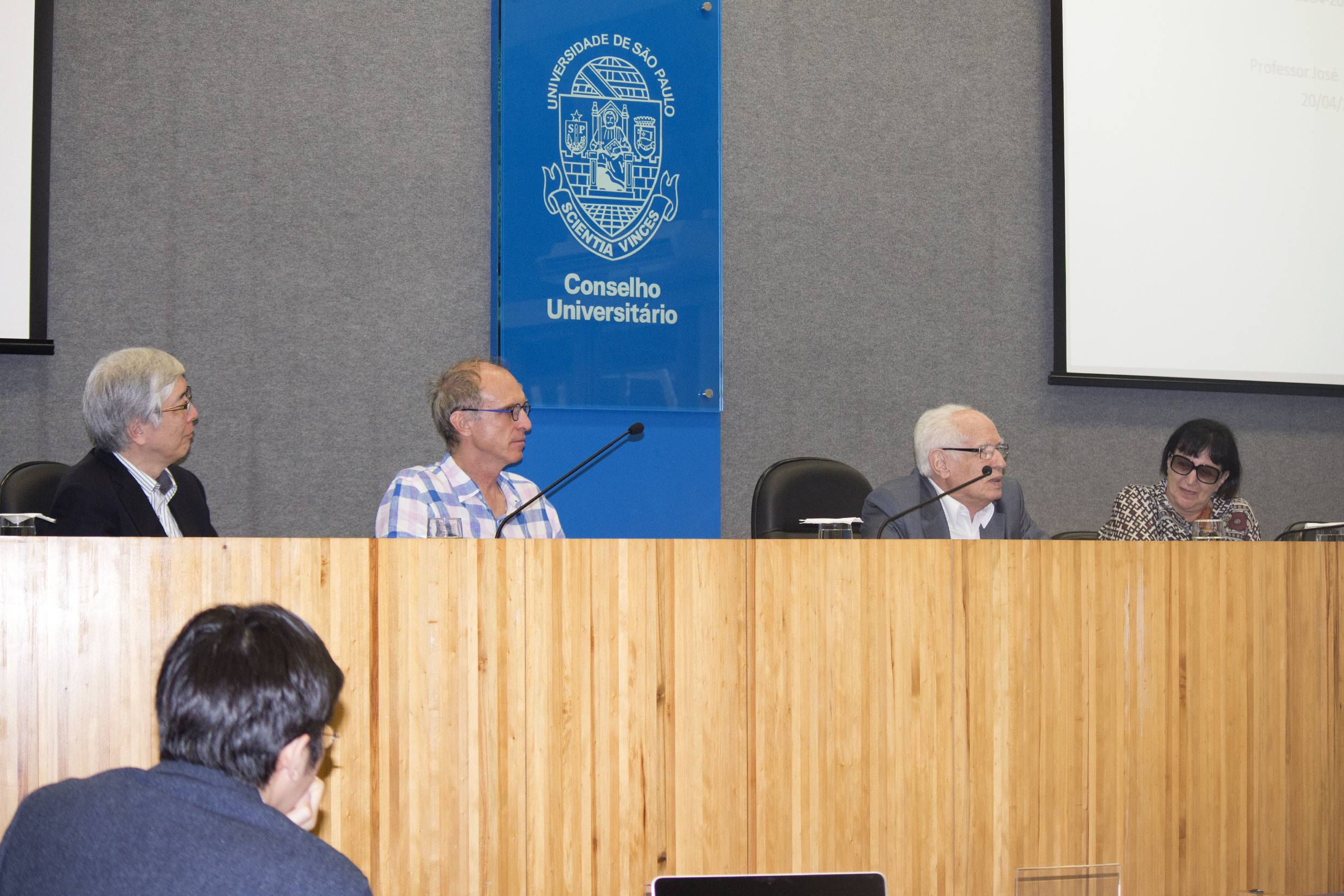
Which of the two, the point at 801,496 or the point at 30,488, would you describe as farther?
the point at 801,496

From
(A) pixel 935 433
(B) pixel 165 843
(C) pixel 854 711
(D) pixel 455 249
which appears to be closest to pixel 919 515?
(A) pixel 935 433

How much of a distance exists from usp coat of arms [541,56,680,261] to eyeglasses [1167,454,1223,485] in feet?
5.57

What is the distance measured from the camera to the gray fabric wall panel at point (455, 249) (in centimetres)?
315

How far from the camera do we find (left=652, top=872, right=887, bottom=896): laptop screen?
1.68m

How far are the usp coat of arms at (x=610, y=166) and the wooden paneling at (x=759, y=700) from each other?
5.87 ft

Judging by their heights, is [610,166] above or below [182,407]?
above

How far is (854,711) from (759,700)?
0.18 m

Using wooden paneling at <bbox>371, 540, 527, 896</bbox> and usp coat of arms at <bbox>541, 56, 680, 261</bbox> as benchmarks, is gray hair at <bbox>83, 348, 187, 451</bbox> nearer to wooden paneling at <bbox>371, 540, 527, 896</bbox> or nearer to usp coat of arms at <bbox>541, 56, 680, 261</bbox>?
wooden paneling at <bbox>371, 540, 527, 896</bbox>

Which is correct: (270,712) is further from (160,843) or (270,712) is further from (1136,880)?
(1136,880)

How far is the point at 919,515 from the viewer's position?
2.79 m

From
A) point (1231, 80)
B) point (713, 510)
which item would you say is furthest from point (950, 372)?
point (1231, 80)

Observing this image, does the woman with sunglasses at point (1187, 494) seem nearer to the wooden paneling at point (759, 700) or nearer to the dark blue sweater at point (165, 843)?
the wooden paneling at point (759, 700)

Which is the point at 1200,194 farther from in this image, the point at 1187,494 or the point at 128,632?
the point at 128,632

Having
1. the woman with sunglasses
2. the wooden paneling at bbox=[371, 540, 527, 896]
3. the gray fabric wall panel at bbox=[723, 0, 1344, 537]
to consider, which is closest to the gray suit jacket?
the woman with sunglasses
